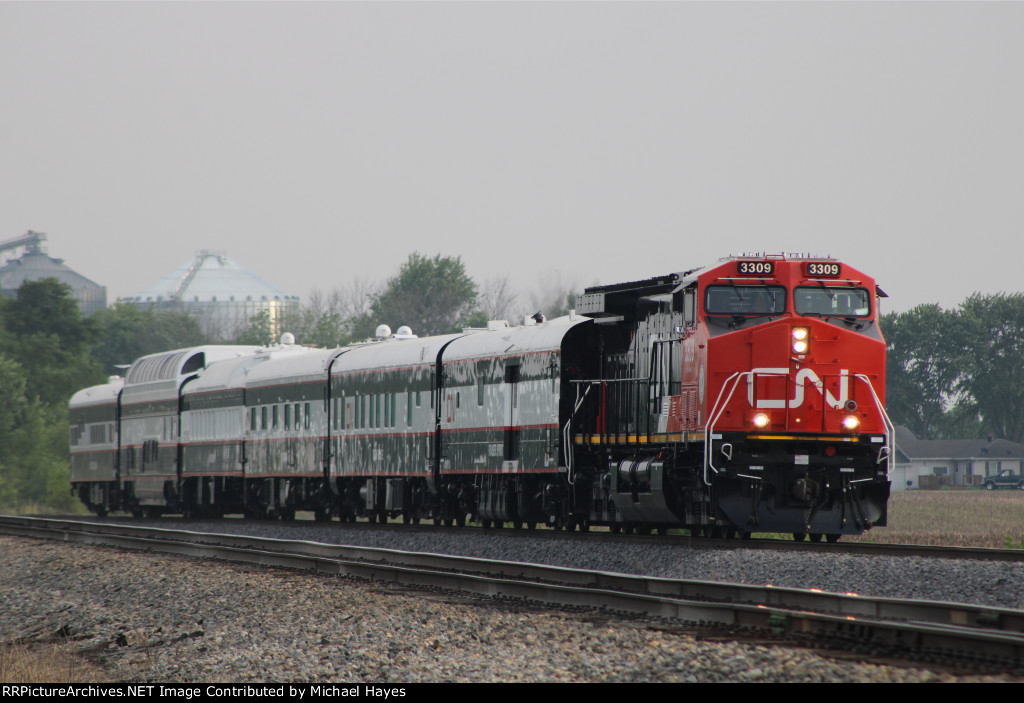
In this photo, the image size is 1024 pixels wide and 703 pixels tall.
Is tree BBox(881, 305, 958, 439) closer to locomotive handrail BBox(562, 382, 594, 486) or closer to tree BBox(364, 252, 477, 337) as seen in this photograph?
tree BBox(364, 252, 477, 337)

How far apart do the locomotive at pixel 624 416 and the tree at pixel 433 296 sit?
249ft

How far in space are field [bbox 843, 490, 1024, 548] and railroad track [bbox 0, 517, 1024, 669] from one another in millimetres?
10785

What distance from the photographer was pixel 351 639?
11.9m

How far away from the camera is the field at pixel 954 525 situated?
27.0m

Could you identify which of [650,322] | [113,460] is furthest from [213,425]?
[650,322]

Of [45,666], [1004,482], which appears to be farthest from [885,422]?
[1004,482]

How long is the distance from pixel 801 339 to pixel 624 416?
13.1 ft

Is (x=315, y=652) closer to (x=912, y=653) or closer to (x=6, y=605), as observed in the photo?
(x=912, y=653)

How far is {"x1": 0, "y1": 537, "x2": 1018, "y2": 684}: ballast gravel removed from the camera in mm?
9430

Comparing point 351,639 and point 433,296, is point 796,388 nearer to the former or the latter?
point 351,639

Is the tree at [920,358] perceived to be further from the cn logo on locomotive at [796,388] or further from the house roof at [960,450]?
the cn logo on locomotive at [796,388]

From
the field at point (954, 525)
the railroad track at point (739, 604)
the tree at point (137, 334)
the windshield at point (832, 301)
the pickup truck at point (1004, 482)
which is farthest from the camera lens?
the tree at point (137, 334)

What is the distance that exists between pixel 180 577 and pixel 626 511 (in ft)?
21.8

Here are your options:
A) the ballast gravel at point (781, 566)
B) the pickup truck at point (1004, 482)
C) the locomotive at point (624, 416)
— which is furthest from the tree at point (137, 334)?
the ballast gravel at point (781, 566)
